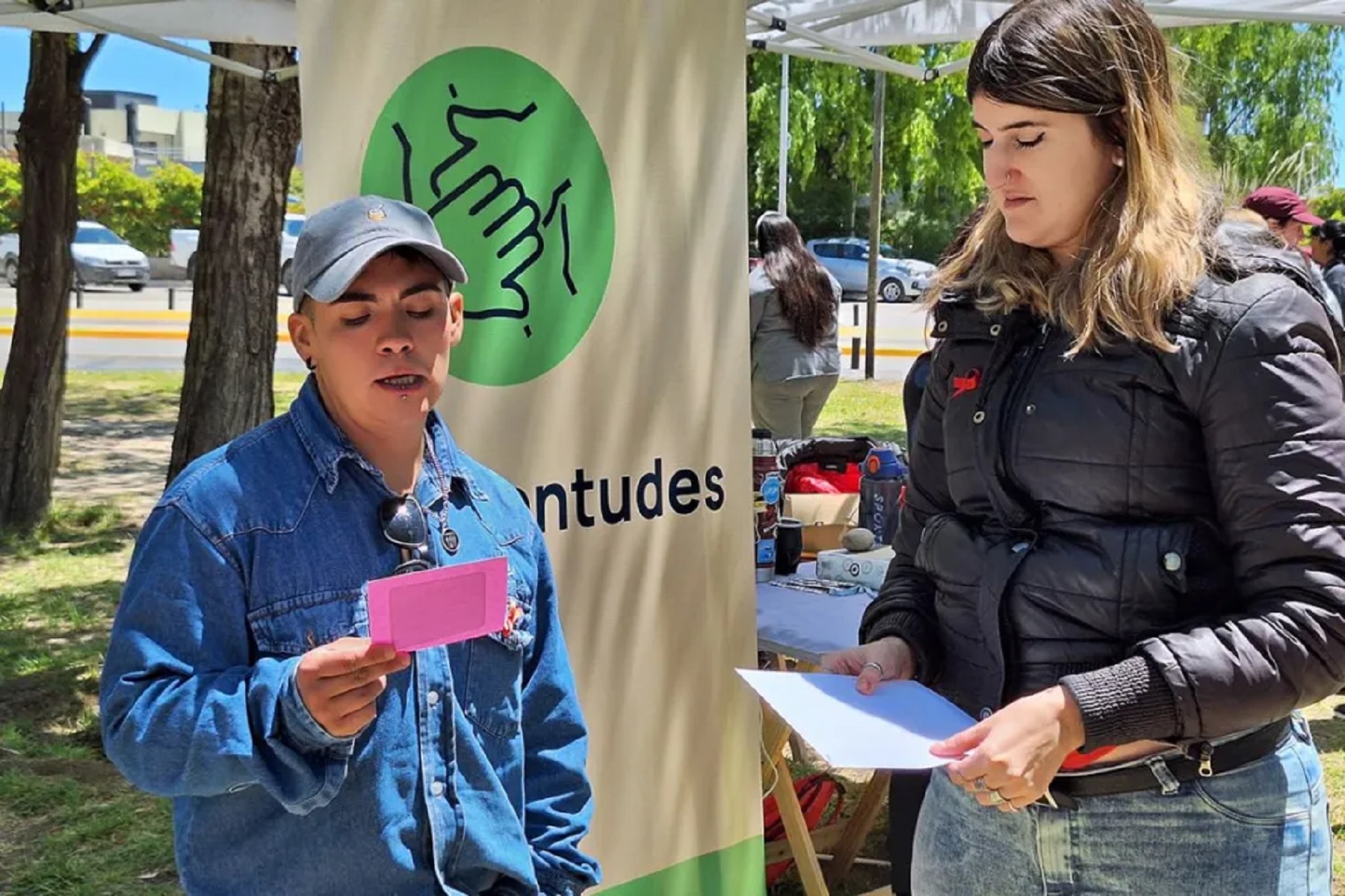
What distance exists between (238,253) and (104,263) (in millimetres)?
25374

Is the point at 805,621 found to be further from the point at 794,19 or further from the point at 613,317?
the point at 794,19

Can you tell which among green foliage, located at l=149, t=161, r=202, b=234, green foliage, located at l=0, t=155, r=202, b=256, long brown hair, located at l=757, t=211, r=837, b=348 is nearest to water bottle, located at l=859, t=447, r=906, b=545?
long brown hair, located at l=757, t=211, r=837, b=348

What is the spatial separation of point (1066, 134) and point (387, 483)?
940mm

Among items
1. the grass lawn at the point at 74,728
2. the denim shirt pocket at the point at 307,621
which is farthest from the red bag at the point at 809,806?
the denim shirt pocket at the point at 307,621

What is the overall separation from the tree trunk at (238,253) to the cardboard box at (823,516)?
2.22 metres

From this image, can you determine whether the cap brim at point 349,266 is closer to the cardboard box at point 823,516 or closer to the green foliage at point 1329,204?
the cardboard box at point 823,516

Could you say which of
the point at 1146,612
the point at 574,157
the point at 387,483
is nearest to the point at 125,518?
the point at 574,157

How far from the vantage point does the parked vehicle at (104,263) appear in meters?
27.7

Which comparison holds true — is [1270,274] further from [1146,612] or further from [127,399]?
[127,399]

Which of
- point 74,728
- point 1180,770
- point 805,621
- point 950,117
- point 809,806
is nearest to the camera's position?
point 1180,770

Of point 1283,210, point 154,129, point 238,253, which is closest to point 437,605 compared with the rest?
point 238,253

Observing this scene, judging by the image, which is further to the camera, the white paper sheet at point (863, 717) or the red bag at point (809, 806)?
the red bag at point (809, 806)

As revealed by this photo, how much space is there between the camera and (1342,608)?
4.63 feet

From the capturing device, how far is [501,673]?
170cm
